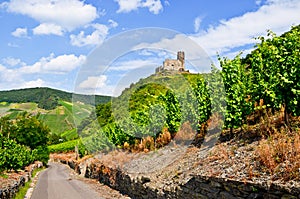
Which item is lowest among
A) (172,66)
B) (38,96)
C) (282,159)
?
(282,159)

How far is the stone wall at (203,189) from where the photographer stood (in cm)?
688

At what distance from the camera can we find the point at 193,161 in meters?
13.2

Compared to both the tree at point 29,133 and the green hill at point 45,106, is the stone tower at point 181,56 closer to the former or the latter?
the tree at point 29,133

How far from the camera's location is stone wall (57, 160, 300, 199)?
688 centimetres

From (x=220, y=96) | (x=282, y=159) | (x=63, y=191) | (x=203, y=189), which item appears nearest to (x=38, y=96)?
(x=63, y=191)

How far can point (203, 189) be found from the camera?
9500 millimetres

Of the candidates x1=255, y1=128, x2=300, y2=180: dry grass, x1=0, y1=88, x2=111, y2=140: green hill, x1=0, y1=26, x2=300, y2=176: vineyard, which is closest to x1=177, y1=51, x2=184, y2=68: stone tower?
x1=0, y1=26, x2=300, y2=176: vineyard

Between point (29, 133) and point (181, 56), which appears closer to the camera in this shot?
point (181, 56)

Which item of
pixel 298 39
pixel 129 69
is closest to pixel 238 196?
pixel 298 39

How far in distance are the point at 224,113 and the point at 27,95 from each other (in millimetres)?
190975

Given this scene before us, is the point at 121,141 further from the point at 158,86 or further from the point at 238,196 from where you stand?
the point at 238,196

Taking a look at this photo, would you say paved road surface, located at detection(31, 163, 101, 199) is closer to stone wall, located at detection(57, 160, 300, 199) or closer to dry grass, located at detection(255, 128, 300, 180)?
stone wall, located at detection(57, 160, 300, 199)

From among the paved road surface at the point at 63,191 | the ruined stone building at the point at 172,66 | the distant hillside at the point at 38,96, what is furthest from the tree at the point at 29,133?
the distant hillside at the point at 38,96

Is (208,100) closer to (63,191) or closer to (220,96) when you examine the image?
(220,96)
